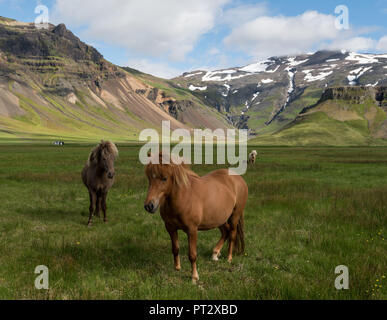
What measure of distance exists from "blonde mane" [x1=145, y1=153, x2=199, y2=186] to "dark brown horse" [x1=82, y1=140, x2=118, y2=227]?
5.52 metres

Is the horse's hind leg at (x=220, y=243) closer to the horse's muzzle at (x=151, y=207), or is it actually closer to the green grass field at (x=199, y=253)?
the green grass field at (x=199, y=253)

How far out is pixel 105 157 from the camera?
1102 cm

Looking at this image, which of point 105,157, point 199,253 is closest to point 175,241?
point 199,253

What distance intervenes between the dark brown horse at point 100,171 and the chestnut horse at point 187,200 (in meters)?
5.30

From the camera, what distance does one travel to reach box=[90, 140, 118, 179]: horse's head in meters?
10.9

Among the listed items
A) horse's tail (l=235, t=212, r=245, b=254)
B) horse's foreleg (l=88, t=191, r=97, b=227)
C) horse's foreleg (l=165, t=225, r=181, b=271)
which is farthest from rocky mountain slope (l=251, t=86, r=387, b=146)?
horse's foreleg (l=165, t=225, r=181, b=271)

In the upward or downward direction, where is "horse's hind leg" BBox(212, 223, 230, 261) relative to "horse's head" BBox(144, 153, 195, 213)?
downward

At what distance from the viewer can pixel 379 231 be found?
9.56 metres

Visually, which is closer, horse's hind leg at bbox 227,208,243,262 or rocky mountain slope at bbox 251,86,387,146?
horse's hind leg at bbox 227,208,243,262

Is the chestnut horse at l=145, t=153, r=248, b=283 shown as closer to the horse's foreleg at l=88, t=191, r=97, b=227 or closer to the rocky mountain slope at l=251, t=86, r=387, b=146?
the horse's foreleg at l=88, t=191, r=97, b=227

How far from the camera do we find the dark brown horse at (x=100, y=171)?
36.2 ft

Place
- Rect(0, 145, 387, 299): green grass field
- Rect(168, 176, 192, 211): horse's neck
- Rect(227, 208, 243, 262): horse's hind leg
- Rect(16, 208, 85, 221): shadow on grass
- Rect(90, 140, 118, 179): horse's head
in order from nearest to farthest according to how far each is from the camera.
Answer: Rect(0, 145, 387, 299): green grass field < Rect(168, 176, 192, 211): horse's neck < Rect(227, 208, 243, 262): horse's hind leg < Rect(90, 140, 118, 179): horse's head < Rect(16, 208, 85, 221): shadow on grass

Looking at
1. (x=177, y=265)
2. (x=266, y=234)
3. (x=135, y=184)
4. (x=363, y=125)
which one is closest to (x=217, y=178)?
(x=177, y=265)

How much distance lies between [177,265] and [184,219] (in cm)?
146
